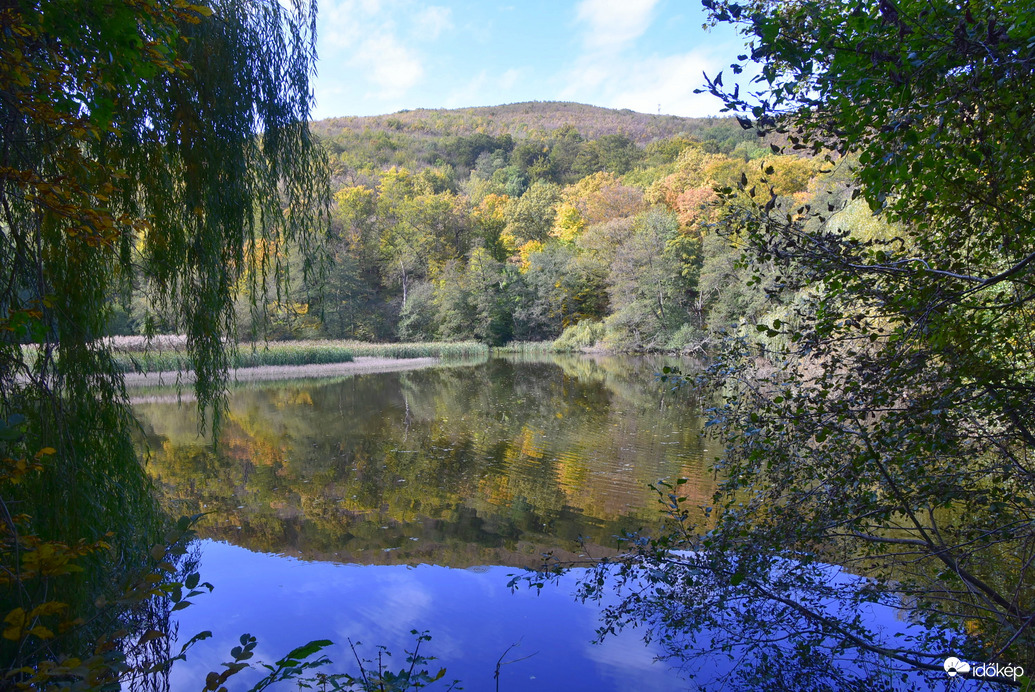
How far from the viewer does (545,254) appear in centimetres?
3572

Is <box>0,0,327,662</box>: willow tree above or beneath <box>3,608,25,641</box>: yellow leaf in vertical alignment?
above

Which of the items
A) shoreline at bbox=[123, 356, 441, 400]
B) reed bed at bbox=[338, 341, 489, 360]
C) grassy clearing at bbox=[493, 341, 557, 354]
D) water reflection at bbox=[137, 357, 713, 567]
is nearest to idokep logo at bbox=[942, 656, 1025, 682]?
water reflection at bbox=[137, 357, 713, 567]

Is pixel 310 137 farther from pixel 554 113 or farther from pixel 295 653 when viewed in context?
pixel 554 113

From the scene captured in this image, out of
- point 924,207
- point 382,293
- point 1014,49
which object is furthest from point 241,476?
point 382,293

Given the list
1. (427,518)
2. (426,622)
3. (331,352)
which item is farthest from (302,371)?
(426,622)

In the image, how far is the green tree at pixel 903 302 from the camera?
220 cm

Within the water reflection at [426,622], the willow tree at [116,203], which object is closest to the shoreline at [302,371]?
the water reflection at [426,622]

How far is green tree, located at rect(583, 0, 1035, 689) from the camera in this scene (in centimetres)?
220

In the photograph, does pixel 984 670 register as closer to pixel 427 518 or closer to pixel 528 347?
pixel 427 518

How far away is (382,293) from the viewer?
38875 mm

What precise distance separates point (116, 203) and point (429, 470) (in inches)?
241

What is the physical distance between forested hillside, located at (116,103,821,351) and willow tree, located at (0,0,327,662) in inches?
731

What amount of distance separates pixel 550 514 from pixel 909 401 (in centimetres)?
416

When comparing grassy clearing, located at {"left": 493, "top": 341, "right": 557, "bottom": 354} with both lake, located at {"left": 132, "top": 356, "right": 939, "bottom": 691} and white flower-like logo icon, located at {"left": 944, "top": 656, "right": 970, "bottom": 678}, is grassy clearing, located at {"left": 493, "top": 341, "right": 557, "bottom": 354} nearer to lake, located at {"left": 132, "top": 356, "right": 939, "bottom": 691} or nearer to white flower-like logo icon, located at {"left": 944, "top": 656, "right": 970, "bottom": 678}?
lake, located at {"left": 132, "top": 356, "right": 939, "bottom": 691}
